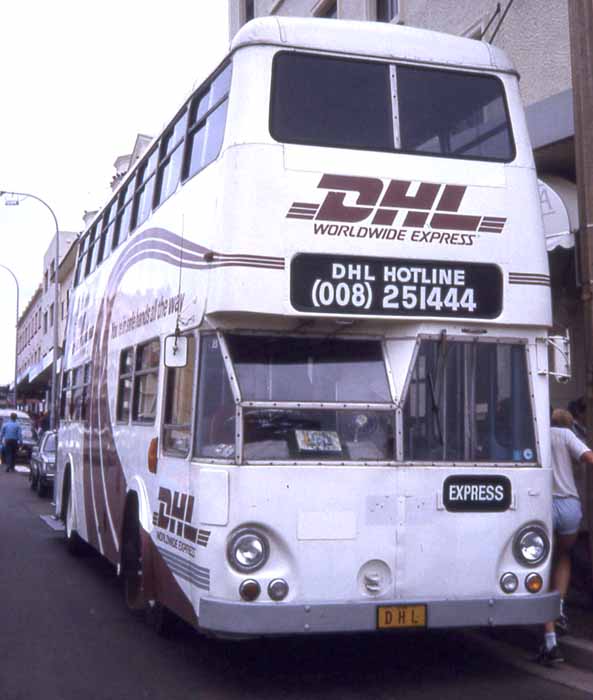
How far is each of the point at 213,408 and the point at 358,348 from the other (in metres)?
1.08

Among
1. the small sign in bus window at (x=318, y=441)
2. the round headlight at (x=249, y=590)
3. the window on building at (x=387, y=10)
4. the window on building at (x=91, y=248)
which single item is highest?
the window on building at (x=387, y=10)

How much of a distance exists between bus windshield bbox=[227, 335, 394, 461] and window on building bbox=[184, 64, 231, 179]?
1.58 metres

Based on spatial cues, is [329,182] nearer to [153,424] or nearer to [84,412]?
[153,424]

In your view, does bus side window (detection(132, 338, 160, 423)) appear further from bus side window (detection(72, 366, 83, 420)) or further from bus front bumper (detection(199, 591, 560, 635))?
bus side window (detection(72, 366, 83, 420))

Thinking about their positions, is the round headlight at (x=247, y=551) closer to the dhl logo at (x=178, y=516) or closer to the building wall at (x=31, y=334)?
the dhl logo at (x=178, y=516)

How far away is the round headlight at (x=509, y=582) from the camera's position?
7.30 m

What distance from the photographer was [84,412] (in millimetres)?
13086

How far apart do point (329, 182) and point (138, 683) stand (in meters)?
3.73

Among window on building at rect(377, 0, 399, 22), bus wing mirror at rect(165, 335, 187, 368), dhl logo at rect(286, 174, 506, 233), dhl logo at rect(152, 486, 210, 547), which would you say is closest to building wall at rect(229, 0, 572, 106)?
window on building at rect(377, 0, 399, 22)

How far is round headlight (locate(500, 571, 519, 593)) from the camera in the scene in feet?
23.9

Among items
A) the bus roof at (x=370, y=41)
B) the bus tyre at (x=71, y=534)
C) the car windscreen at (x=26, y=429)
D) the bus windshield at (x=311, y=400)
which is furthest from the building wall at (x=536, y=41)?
the car windscreen at (x=26, y=429)

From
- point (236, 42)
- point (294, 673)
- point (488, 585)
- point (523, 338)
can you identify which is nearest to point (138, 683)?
point (294, 673)

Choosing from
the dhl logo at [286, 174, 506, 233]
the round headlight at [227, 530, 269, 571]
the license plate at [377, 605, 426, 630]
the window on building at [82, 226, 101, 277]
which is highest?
the window on building at [82, 226, 101, 277]

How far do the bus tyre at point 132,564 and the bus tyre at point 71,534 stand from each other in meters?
4.36
